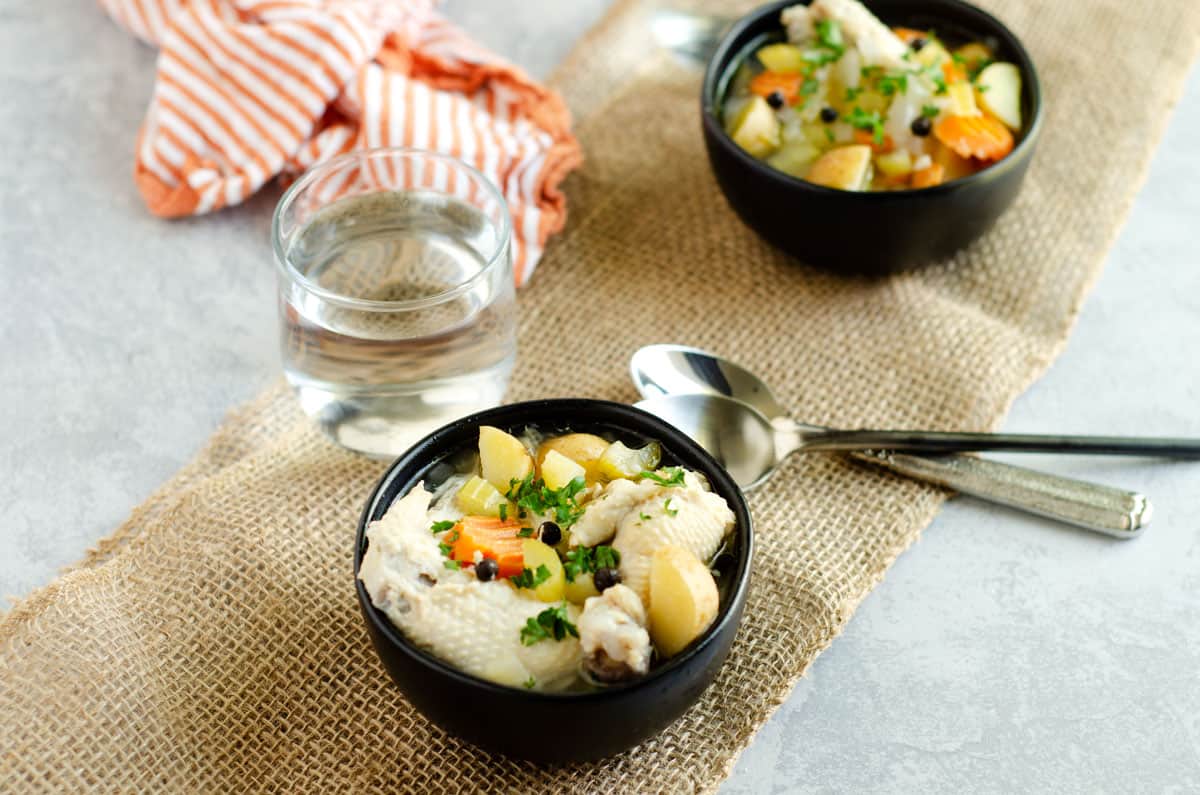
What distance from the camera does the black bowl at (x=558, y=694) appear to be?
133 cm

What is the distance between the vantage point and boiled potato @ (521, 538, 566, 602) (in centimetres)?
141

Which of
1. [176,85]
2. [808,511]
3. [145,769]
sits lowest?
[145,769]

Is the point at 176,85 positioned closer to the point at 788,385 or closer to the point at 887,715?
the point at 788,385

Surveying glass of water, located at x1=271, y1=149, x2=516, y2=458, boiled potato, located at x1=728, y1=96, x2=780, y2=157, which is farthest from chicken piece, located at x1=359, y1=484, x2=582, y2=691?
boiled potato, located at x1=728, y1=96, x2=780, y2=157

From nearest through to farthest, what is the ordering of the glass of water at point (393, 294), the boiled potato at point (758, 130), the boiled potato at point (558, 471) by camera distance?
the boiled potato at point (558, 471) → the glass of water at point (393, 294) → the boiled potato at point (758, 130)

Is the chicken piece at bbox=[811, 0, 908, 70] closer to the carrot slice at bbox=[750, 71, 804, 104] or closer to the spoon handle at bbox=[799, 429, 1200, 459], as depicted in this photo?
the carrot slice at bbox=[750, 71, 804, 104]

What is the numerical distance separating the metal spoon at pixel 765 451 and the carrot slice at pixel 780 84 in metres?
0.48

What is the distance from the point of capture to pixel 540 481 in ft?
5.12

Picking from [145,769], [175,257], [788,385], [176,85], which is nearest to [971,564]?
[788,385]

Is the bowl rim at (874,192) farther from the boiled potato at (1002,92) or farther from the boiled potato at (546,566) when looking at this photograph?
the boiled potato at (546,566)

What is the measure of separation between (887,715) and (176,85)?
5.31ft

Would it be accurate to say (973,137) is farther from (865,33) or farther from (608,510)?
(608,510)

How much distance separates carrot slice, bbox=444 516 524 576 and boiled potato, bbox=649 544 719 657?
0.16 meters

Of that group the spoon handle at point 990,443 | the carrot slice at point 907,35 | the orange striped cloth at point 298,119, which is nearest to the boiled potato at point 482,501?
the spoon handle at point 990,443
